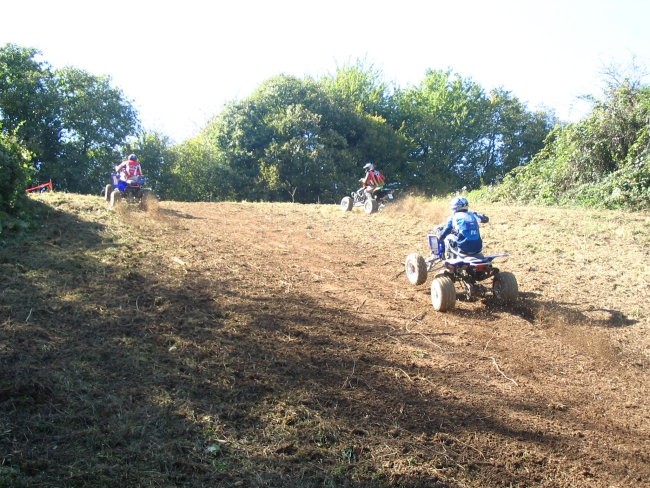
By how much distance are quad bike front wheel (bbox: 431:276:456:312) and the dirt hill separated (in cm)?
17

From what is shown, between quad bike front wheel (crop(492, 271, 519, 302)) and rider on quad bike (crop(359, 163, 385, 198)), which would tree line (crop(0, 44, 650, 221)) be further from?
quad bike front wheel (crop(492, 271, 519, 302))

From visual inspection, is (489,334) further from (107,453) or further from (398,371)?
(107,453)

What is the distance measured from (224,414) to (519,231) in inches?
438

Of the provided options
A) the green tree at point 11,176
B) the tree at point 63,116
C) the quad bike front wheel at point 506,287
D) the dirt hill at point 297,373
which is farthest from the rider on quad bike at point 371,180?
the tree at point 63,116

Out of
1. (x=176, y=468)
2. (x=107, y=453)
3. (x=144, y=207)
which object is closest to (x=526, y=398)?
(x=176, y=468)

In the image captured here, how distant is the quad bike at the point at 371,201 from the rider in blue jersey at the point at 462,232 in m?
9.40

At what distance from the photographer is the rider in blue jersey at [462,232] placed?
873 centimetres

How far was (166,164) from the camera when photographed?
115ft

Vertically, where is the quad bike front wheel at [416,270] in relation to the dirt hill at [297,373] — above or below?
Result: above

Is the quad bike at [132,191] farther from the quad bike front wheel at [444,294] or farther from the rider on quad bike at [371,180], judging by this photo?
the quad bike front wheel at [444,294]

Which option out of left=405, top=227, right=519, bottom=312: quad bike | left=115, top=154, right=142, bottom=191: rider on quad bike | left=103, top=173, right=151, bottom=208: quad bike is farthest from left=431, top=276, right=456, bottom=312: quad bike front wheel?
left=115, top=154, right=142, bottom=191: rider on quad bike

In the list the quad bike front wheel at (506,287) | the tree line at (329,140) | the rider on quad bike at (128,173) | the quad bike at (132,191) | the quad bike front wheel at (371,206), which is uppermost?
the tree line at (329,140)

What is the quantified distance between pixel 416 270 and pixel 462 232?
3.93 ft

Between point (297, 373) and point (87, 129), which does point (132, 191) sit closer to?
point (297, 373)
